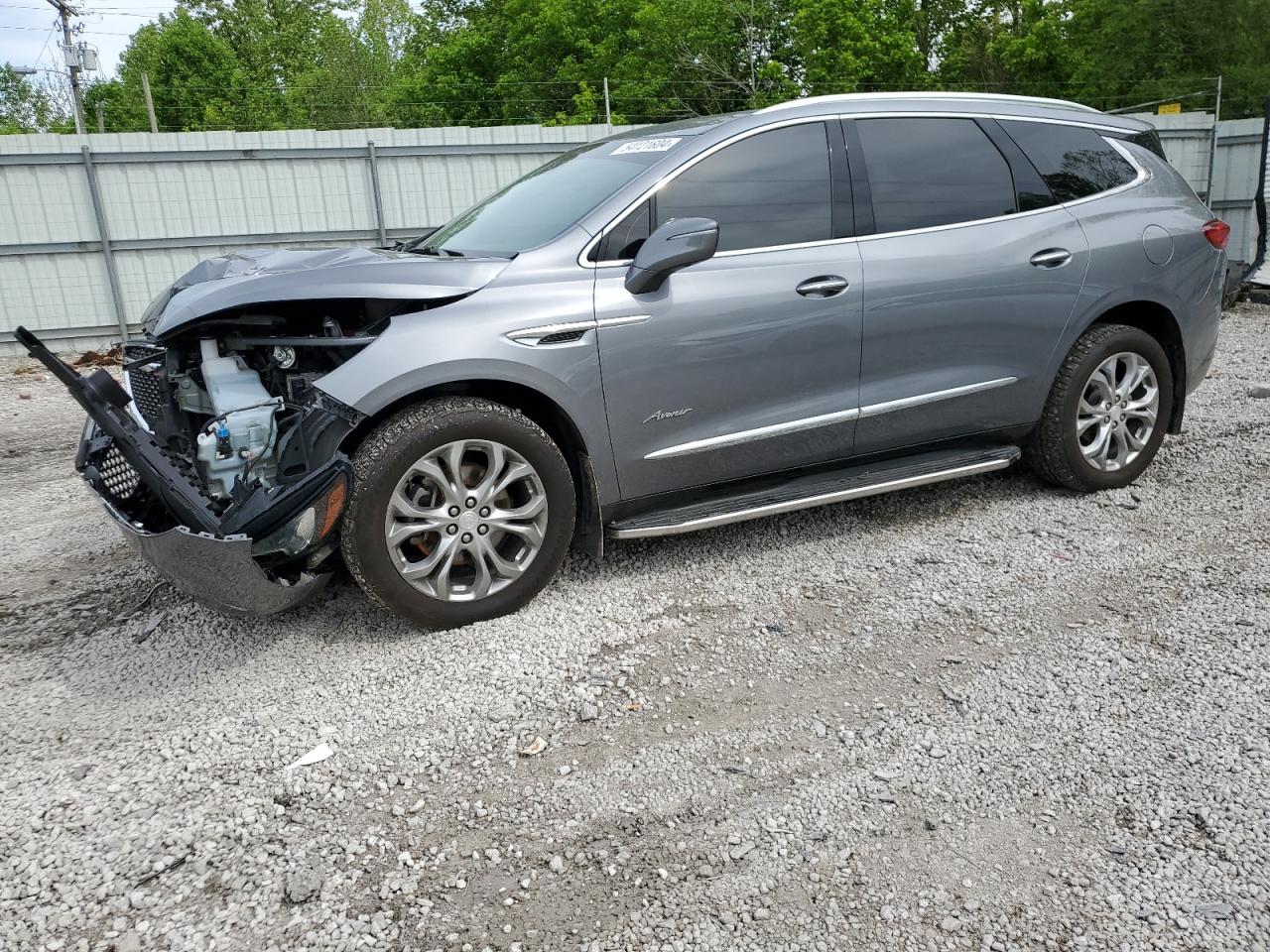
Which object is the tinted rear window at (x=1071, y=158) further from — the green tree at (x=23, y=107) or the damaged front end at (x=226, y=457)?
the green tree at (x=23, y=107)

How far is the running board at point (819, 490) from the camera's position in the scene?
396cm

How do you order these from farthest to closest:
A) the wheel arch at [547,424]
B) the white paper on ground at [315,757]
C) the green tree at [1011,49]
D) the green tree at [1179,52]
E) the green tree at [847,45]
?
the green tree at [1011,49] < the green tree at [847,45] < the green tree at [1179,52] < the wheel arch at [547,424] < the white paper on ground at [315,757]

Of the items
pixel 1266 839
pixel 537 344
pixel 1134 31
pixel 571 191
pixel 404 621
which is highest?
pixel 1134 31

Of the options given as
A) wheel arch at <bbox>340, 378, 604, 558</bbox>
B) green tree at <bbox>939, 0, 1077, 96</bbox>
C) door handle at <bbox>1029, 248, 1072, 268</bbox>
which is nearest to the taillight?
door handle at <bbox>1029, 248, 1072, 268</bbox>

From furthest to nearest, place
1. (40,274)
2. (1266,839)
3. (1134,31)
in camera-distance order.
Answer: (1134,31)
(40,274)
(1266,839)

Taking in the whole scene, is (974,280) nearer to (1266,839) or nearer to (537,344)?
(537,344)

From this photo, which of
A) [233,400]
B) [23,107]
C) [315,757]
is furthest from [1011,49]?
[23,107]

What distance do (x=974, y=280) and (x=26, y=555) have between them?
4636 millimetres

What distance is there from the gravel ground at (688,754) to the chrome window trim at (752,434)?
0.60 metres

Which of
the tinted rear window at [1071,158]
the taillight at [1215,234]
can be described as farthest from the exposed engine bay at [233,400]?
the taillight at [1215,234]

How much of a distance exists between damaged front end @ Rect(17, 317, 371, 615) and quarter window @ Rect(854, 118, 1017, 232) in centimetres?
237

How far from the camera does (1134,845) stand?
8.27 ft

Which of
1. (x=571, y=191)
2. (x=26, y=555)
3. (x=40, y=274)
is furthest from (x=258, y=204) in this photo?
(x=571, y=191)

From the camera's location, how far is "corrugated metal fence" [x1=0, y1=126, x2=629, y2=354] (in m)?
11.9
